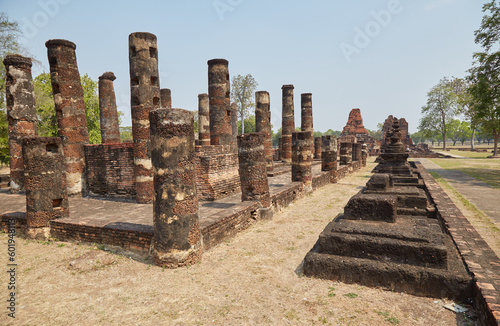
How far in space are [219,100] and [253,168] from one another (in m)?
4.99

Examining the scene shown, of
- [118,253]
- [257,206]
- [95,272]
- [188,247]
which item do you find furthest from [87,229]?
[257,206]

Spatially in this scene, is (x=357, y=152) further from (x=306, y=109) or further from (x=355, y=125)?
(x=355, y=125)

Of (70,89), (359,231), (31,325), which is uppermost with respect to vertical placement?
(70,89)

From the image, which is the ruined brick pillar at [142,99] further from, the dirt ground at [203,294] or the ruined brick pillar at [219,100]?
the ruined brick pillar at [219,100]

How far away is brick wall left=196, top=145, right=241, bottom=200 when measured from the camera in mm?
8349

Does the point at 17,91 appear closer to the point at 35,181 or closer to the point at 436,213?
the point at 35,181

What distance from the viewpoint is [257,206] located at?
7504 millimetres

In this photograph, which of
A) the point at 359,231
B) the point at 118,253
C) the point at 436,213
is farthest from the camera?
the point at 436,213

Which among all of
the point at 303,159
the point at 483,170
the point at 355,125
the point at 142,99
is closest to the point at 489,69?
the point at 483,170

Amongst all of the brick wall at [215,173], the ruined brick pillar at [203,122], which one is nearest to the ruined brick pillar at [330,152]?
the brick wall at [215,173]

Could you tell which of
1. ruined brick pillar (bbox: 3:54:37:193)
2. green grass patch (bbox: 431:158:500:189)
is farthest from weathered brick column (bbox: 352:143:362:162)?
ruined brick pillar (bbox: 3:54:37:193)

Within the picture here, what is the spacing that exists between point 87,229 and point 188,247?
2606 millimetres

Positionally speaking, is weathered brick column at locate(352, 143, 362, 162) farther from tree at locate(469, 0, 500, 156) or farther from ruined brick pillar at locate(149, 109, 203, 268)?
ruined brick pillar at locate(149, 109, 203, 268)

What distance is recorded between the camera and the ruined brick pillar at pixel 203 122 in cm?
1789
